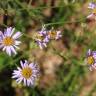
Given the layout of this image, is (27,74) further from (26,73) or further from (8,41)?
(8,41)

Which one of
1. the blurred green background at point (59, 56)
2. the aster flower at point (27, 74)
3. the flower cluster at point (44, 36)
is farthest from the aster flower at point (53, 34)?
the blurred green background at point (59, 56)

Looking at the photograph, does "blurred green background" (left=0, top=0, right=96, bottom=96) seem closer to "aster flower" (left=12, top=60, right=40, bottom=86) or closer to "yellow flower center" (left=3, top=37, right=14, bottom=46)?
"aster flower" (left=12, top=60, right=40, bottom=86)

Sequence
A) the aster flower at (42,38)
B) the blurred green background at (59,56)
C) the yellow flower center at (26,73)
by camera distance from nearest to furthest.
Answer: the aster flower at (42,38)
the yellow flower center at (26,73)
the blurred green background at (59,56)

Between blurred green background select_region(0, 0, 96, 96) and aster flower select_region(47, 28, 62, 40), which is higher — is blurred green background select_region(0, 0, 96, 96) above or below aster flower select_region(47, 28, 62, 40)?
above

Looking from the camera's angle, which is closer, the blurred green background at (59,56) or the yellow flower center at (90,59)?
the yellow flower center at (90,59)

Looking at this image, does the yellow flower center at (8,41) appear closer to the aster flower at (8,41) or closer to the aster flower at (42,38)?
the aster flower at (8,41)

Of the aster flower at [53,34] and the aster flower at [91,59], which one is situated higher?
the aster flower at [53,34]

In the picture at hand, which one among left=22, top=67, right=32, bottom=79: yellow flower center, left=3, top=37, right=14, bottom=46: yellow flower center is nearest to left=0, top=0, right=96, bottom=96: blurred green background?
left=22, top=67, right=32, bottom=79: yellow flower center

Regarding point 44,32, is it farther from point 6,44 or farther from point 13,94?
point 13,94
